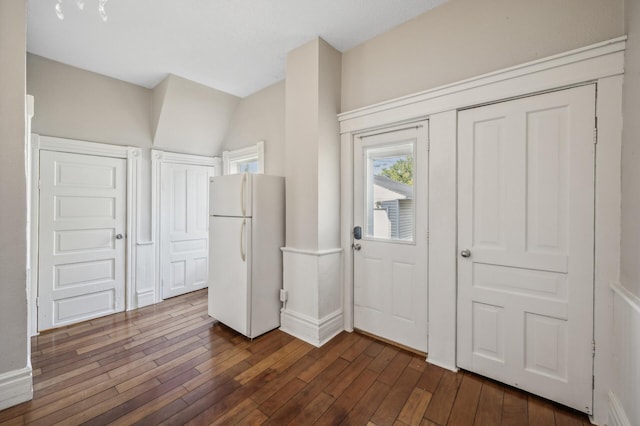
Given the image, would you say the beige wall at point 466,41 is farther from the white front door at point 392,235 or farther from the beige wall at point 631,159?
the white front door at point 392,235

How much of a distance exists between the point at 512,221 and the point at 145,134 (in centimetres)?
410

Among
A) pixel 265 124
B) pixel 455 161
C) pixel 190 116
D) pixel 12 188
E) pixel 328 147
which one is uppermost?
pixel 190 116

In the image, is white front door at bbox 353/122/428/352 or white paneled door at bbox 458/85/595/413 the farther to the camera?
white front door at bbox 353/122/428/352

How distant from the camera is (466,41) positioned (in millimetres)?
2047

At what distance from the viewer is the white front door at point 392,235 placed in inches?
90.0

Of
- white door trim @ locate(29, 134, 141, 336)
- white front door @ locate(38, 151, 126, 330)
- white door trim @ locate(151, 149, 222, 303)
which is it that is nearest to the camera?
white door trim @ locate(29, 134, 141, 336)

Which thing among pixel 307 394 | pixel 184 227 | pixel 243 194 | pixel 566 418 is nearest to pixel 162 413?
pixel 307 394

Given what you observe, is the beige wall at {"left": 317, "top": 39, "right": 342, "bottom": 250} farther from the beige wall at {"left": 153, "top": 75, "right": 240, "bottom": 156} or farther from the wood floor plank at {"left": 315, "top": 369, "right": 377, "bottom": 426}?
the beige wall at {"left": 153, "top": 75, "right": 240, "bottom": 156}

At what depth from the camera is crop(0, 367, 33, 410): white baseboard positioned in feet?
5.56

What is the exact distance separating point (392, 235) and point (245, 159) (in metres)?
2.51

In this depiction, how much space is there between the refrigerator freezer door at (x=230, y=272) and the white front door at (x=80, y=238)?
1.33 m

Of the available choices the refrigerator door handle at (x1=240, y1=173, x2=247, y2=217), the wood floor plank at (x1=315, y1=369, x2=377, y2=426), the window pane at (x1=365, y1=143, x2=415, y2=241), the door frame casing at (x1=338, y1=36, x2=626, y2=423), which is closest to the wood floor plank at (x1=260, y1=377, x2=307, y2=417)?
the wood floor plank at (x1=315, y1=369, x2=377, y2=426)

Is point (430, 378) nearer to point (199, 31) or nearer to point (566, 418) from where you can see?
point (566, 418)

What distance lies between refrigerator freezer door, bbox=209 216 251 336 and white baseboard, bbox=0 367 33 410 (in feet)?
4.52
